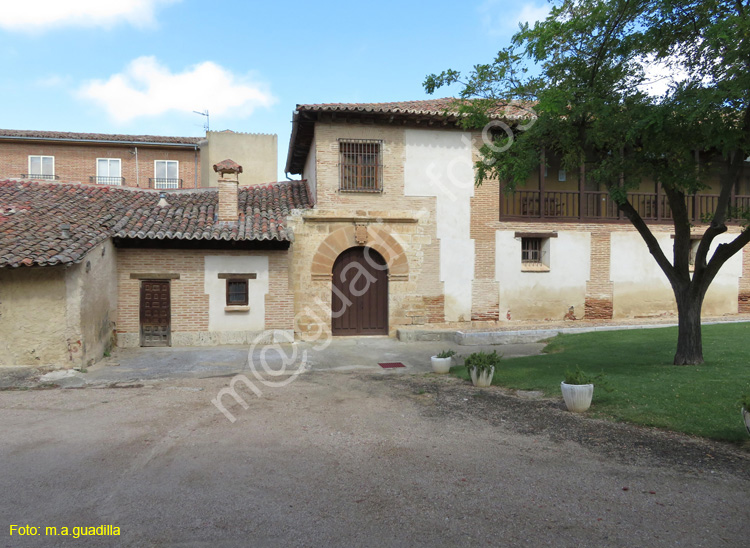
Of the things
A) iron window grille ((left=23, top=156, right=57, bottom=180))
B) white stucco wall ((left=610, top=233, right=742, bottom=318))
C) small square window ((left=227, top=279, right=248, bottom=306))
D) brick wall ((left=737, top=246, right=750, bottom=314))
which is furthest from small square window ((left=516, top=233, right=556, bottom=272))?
iron window grille ((left=23, top=156, right=57, bottom=180))

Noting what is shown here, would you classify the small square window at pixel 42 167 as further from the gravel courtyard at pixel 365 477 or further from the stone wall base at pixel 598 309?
the stone wall base at pixel 598 309

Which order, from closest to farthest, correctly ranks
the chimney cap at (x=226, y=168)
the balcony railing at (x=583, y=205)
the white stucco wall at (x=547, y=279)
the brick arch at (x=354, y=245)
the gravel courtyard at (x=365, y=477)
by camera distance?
the gravel courtyard at (x=365, y=477) < the chimney cap at (x=226, y=168) < the brick arch at (x=354, y=245) < the white stucco wall at (x=547, y=279) < the balcony railing at (x=583, y=205)

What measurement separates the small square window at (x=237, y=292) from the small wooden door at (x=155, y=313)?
1562 mm

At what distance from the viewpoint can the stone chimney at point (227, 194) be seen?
13.1 metres

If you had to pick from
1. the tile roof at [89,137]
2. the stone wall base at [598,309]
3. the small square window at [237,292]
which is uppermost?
the tile roof at [89,137]

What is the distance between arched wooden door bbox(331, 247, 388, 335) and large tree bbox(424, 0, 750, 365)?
222 inches

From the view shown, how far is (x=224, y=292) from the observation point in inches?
500

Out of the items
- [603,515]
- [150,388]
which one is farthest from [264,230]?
[603,515]

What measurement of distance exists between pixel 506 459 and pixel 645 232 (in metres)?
5.58

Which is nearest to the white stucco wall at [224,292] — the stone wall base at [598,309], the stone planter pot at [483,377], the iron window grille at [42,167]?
the stone planter pot at [483,377]

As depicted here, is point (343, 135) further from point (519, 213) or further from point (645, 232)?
point (645, 232)

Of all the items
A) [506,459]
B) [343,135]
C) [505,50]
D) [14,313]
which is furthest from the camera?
[343,135]

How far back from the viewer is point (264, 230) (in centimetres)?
1259

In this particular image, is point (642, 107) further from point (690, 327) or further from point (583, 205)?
point (583, 205)
